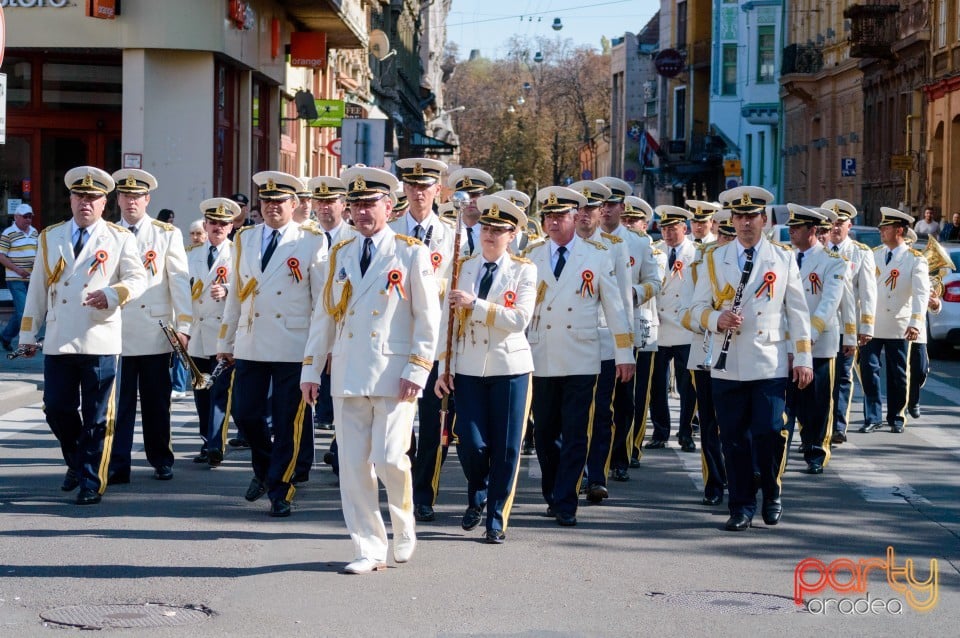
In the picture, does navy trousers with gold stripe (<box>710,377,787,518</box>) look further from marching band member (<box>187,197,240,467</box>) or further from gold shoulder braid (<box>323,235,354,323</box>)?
marching band member (<box>187,197,240,467</box>)

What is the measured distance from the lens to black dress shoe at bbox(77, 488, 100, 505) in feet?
33.1

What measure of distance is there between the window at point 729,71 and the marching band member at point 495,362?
62.6 m

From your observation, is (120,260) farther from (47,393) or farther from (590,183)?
(590,183)

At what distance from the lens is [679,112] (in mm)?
83188

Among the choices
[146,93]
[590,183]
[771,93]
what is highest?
[771,93]

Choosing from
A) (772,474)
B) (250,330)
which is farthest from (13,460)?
(772,474)

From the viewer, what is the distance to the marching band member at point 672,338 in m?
13.1

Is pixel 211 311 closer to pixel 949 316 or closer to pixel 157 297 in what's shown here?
pixel 157 297

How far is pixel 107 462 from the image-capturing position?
10.4m

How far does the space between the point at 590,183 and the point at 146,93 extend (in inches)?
605

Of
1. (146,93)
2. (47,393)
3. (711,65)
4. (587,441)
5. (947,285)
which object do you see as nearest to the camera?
(587,441)

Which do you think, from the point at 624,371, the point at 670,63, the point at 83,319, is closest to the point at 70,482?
the point at 83,319

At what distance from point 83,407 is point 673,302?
512 cm

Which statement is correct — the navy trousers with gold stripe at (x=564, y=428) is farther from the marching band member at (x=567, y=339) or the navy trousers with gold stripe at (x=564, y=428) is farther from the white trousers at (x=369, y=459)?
the white trousers at (x=369, y=459)
